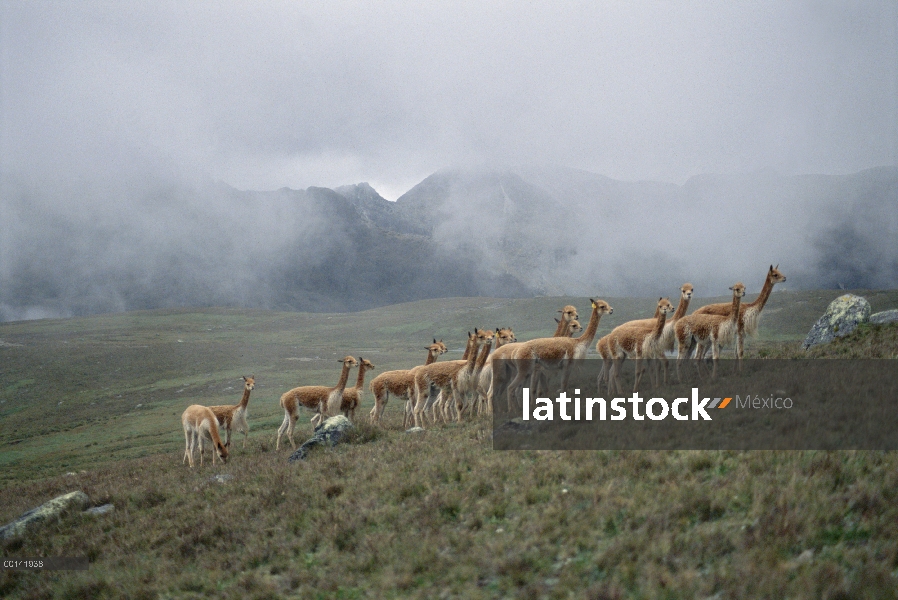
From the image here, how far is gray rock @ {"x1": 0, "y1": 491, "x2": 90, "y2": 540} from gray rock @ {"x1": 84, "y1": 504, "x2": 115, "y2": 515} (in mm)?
389

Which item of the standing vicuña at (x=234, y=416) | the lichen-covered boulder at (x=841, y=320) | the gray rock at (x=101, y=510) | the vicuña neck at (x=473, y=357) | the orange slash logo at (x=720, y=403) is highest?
the lichen-covered boulder at (x=841, y=320)

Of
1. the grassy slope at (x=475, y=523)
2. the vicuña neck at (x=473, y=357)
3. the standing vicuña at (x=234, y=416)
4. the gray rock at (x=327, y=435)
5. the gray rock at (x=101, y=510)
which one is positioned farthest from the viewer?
the standing vicuña at (x=234, y=416)

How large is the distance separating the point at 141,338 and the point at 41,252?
150421 mm

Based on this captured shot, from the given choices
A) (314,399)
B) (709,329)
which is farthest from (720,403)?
(314,399)

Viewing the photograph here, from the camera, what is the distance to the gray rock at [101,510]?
12.2 m

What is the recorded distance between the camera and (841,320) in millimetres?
20609

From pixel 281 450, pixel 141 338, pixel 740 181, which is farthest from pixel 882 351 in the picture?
pixel 740 181

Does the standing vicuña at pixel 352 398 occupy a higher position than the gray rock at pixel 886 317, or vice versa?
the gray rock at pixel 886 317

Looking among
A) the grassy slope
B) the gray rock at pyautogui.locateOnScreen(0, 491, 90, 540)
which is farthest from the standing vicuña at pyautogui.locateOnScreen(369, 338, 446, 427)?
the gray rock at pyautogui.locateOnScreen(0, 491, 90, 540)

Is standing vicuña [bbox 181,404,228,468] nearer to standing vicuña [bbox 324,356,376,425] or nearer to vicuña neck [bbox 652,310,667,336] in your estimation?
standing vicuña [bbox 324,356,376,425]

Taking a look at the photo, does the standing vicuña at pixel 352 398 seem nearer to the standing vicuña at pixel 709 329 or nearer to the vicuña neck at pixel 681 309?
the standing vicuña at pixel 709 329

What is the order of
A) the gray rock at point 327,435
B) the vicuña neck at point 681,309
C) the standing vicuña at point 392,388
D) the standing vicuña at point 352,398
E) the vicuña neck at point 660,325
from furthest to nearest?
the standing vicuña at point 352,398 < the standing vicuña at point 392,388 < the vicuña neck at point 681,309 < the vicuña neck at point 660,325 < the gray rock at point 327,435

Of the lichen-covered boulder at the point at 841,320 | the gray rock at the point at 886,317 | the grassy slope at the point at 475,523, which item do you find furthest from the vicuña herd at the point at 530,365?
the gray rock at the point at 886,317

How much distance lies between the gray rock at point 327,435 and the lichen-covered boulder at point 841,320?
1758 cm
